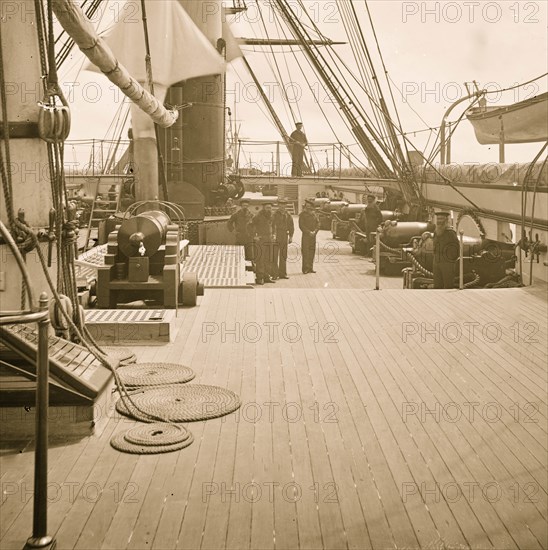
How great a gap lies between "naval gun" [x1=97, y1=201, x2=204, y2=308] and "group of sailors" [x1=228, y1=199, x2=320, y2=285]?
17.6 feet

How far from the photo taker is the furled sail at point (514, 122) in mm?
16919

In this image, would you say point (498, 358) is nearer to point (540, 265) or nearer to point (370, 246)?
point (540, 265)

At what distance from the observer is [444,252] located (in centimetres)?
1153

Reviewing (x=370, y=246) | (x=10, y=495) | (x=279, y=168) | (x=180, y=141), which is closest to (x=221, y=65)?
(x=180, y=141)

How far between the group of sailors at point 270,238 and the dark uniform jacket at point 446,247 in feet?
11.6

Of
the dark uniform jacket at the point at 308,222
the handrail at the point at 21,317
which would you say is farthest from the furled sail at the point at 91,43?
the dark uniform jacket at the point at 308,222

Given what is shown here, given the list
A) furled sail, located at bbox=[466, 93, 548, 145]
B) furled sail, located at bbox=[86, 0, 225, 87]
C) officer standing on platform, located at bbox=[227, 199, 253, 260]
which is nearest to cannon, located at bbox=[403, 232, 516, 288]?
officer standing on platform, located at bbox=[227, 199, 253, 260]

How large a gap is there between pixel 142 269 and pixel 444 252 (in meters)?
4.65

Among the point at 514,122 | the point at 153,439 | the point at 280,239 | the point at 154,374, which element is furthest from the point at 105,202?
the point at 153,439

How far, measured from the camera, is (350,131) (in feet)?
71.1

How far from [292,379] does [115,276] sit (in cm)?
325

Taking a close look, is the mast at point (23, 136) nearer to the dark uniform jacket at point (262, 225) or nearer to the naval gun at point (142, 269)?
the naval gun at point (142, 269)

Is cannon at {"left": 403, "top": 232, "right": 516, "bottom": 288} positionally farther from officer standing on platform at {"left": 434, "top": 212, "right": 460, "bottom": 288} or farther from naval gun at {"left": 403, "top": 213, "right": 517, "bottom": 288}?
officer standing on platform at {"left": 434, "top": 212, "right": 460, "bottom": 288}

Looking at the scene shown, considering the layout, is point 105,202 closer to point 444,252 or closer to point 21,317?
point 444,252
